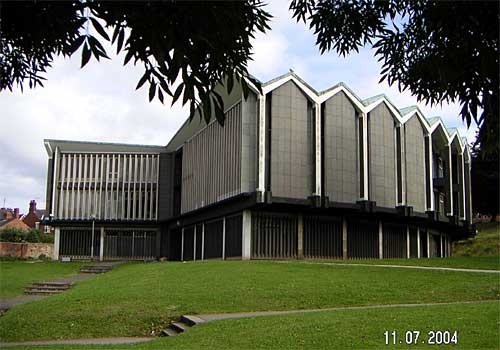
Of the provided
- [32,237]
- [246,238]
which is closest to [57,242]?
[32,237]

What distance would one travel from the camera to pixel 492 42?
3312mm

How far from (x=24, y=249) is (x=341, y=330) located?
5196 cm

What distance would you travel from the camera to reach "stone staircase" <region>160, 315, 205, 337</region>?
1246 cm

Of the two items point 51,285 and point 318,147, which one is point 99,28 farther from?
point 318,147

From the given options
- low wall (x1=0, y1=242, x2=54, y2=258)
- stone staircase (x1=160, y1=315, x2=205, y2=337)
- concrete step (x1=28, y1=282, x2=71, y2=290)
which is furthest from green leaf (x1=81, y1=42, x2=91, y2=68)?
low wall (x1=0, y1=242, x2=54, y2=258)

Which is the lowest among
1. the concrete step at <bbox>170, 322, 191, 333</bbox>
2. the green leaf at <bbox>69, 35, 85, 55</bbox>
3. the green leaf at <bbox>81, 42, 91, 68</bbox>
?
the concrete step at <bbox>170, 322, 191, 333</bbox>

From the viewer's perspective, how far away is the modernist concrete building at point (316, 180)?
107 feet

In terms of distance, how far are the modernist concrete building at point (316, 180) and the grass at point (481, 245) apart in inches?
211

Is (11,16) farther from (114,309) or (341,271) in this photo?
(341,271)

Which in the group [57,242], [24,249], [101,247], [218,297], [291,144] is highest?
[291,144]

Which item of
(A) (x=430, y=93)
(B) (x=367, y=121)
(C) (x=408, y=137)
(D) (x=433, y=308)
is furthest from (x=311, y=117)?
(A) (x=430, y=93)

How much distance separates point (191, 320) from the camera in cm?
1276

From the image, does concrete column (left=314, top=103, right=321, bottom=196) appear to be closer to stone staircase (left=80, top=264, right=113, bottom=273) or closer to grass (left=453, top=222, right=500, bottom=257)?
stone staircase (left=80, top=264, right=113, bottom=273)

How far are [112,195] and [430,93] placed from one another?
4927 centimetres
